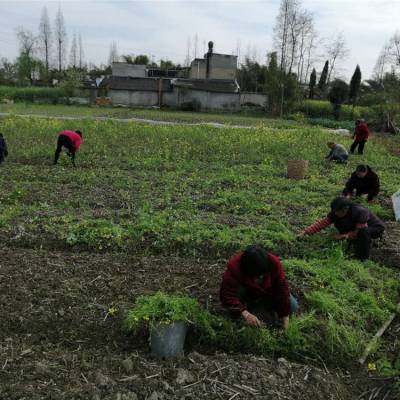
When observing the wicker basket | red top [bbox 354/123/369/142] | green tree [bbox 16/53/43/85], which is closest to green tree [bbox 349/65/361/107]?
red top [bbox 354/123/369/142]

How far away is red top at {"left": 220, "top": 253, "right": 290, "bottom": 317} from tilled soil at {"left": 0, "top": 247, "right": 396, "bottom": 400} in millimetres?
446

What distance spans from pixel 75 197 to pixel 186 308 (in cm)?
463

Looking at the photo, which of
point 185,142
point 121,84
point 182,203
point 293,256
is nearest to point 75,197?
point 182,203

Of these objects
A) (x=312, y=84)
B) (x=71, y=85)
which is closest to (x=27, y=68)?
(x=71, y=85)

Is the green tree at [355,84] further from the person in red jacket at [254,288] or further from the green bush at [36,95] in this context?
the person in red jacket at [254,288]

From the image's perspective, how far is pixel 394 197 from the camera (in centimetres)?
773

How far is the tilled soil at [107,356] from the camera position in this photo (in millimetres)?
3156

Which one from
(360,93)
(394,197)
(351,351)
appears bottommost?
(351,351)

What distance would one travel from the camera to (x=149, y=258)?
5.46 metres

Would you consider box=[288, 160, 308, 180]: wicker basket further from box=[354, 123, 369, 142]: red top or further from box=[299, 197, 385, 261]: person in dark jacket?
box=[354, 123, 369, 142]: red top

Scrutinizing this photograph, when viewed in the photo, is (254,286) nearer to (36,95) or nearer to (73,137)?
(73,137)

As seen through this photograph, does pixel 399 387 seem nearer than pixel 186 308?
Yes

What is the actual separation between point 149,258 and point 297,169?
5811 mm

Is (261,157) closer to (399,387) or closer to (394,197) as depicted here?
(394,197)
